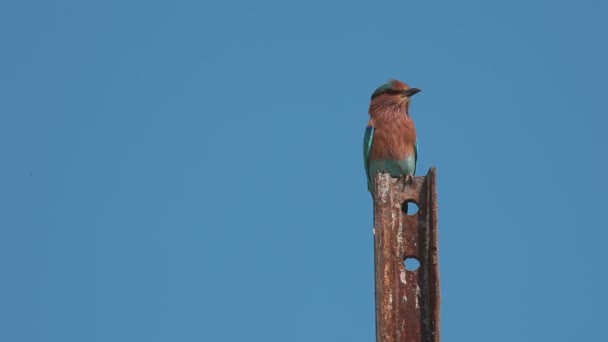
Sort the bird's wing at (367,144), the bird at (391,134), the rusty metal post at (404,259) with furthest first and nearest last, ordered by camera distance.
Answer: the bird's wing at (367,144) → the bird at (391,134) → the rusty metal post at (404,259)

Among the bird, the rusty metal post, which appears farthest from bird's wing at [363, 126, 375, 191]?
the rusty metal post

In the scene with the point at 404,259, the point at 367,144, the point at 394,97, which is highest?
the point at 394,97

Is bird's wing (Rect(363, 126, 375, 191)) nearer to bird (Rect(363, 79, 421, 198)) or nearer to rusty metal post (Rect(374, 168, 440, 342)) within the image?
bird (Rect(363, 79, 421, 198))

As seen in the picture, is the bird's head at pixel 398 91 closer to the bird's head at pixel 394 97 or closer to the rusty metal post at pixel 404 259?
the bird's head at pixel 394 97

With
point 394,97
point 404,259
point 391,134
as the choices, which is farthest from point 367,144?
point 404,259

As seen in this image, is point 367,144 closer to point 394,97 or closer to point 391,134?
point 391,134

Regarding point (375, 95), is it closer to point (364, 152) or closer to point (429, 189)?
point (364, 152)

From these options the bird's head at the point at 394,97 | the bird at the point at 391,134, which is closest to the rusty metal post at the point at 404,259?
the bird at the point at 391,134

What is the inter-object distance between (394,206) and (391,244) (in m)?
0.27

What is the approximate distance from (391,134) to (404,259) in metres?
5.29

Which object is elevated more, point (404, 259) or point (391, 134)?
point (391, 134)

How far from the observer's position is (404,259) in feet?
19.1

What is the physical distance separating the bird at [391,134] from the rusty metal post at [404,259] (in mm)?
4760

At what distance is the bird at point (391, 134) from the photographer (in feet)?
35.9
